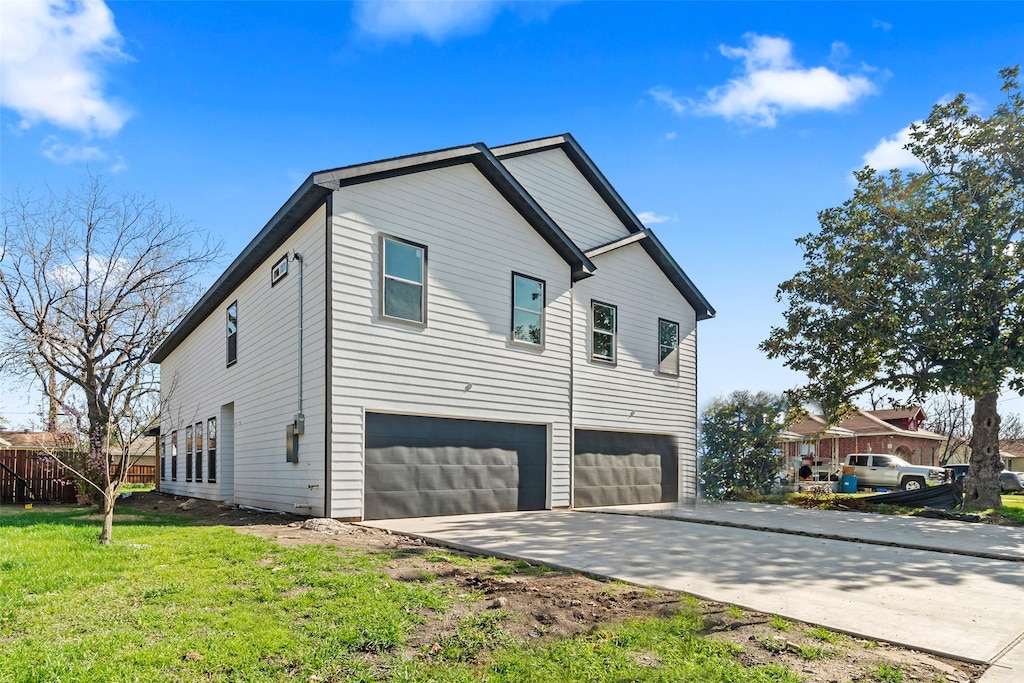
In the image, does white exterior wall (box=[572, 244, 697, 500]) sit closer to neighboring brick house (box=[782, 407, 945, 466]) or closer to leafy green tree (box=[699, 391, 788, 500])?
leafy green tree (box=[699, 391, 788, 500])

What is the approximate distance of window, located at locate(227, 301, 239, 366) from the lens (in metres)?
16.4

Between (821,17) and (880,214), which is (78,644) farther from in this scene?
(880,214)

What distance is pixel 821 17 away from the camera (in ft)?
35.2

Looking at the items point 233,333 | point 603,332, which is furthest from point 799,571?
point 233,333

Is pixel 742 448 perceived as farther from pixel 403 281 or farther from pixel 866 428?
pixel 866 428

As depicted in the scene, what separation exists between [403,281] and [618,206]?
25.1 feet

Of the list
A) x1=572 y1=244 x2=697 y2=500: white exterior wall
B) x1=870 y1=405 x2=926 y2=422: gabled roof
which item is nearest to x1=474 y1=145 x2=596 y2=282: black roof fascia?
x1=572 y1=244 x2=697 y2=500: white exterior wall

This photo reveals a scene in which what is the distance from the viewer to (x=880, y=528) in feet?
38.4

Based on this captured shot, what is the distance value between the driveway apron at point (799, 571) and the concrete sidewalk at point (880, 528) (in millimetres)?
381

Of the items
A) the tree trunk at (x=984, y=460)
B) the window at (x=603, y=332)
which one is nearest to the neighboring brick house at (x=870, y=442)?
the tree trunk at (x=984, y=460)

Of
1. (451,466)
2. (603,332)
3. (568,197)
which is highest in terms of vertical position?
(568,197)

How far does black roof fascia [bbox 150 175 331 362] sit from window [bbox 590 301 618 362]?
6952 mm

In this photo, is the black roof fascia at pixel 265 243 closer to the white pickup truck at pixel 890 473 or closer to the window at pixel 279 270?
the window at pixel 279 270

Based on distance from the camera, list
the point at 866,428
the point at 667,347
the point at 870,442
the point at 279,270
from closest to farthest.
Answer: the point at 279,270 → the point at 667,347 → the point at 870,442 → the point at 866,428
